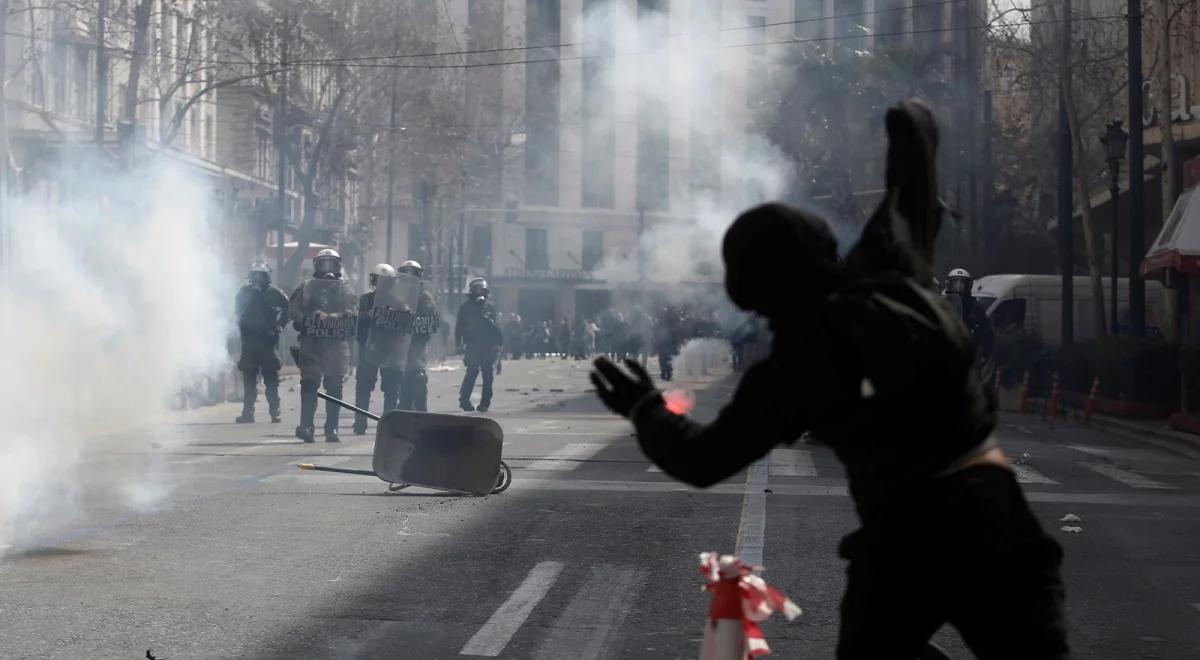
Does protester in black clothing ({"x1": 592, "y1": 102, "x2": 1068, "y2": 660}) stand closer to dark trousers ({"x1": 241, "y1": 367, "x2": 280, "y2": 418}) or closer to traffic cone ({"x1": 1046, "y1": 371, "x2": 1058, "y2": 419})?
dark trousers ({"x1": 241, "y1": 367, "x2": 280, "y2": 418})

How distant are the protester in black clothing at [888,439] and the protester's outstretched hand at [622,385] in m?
0.04

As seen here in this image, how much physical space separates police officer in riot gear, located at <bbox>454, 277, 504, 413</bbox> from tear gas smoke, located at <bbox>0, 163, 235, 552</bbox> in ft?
10.9

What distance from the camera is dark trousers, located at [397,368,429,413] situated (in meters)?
18.2

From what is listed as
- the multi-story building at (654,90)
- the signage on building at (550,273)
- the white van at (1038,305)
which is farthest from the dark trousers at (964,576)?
the signage on building at (550,273)

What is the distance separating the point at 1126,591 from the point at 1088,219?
83.1ft

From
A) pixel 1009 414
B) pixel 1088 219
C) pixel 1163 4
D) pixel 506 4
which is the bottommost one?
pixel 1009 414

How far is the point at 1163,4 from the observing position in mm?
26984

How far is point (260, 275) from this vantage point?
19.2 metres

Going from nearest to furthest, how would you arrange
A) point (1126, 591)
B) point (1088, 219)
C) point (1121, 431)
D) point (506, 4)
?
1. point (1126, 591)
2. point (1121, 431)
3. point (1088, 219)
4. point (506, 4)

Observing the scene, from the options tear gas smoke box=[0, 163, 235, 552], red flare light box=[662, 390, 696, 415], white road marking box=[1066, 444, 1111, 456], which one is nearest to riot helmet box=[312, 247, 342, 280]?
tear gas smoke box=[0, 163, 235, 552]

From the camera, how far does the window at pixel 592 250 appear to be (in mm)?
74125

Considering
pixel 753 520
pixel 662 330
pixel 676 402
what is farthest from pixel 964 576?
pixel 662 330

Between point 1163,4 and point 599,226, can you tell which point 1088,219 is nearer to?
point 1163,4

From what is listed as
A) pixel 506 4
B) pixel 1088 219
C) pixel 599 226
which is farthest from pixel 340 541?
pixel 599 226
